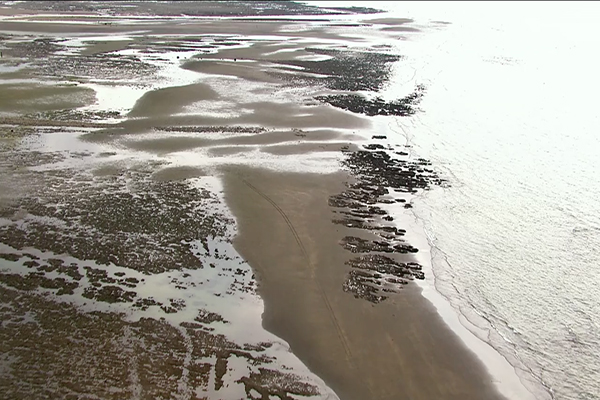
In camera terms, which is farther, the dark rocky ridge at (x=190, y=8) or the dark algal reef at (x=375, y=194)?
the dark rocky ridge at (x=190, y=8)

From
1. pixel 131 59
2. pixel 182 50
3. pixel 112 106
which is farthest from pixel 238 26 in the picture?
pixel 112 106

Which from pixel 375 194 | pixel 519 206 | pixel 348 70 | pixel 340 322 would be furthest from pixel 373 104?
pixel 340 322

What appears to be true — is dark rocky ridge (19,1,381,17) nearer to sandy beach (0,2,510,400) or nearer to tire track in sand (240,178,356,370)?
sandy beach (0,2,510,400)

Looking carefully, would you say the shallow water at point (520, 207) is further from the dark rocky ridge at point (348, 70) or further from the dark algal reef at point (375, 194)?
the dark rocky ridge at point (348, 70)

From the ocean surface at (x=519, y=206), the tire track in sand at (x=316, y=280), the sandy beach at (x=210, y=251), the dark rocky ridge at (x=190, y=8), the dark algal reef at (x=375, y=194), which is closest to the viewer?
the sandy beach at (x=210, y=251)

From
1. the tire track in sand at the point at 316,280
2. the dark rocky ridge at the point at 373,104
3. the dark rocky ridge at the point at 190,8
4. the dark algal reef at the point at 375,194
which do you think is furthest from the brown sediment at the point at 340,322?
the dark rocky ridge at the point at 190,8
